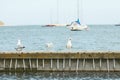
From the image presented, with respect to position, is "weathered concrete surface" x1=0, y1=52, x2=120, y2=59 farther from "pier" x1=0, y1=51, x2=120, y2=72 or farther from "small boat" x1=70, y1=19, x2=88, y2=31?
"small boat" x1=70, y1=19, x2=88, y2=31

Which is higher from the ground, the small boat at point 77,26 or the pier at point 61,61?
the pier at point 61,61

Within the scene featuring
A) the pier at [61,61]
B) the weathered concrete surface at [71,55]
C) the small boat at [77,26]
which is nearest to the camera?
the weathered concrete surface at [71,55]

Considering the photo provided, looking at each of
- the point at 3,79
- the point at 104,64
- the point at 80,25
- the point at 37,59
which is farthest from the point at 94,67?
the point at 80,25

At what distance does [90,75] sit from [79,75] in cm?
107

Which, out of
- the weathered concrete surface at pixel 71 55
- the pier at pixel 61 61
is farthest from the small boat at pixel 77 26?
the weathered concrete surface at pixel 71 55

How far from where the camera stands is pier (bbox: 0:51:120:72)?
4797 centimetres

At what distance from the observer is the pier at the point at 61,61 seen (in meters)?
48.0

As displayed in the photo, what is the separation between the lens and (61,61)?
1908 inches

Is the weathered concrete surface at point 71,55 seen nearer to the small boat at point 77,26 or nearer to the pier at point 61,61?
the pier at point 61,61

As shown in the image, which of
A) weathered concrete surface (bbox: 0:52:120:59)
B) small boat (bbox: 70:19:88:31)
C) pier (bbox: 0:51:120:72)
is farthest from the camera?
small boat (bbox: 70:19:88:31)

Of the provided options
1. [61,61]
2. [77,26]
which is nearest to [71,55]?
[61,61]

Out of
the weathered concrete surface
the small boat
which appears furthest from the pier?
the small boat

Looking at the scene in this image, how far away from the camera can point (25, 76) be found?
46969 millimetres

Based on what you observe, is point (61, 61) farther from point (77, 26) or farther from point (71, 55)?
point (77, 26)
